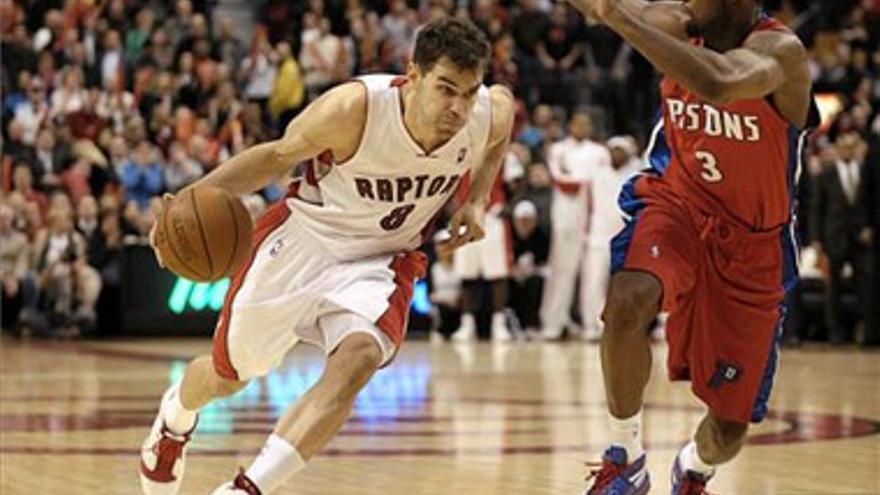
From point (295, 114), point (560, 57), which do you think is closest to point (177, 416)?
point (295, 114)

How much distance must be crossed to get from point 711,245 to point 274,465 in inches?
70.3

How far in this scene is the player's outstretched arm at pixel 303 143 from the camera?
20.2 ft

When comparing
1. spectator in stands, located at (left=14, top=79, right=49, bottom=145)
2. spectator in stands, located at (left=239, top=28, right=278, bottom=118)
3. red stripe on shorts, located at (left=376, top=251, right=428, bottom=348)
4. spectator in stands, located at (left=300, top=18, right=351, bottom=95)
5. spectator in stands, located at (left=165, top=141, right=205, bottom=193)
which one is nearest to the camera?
red stripe on shorts, located at (left=376, top=251, right=428, bottom=348)

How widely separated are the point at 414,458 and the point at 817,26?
16.5m

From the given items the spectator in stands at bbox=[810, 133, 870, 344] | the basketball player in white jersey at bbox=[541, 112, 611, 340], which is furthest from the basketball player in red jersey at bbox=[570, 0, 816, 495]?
the basketball player in white jersey at bbox=[541, 112, 611, 340]

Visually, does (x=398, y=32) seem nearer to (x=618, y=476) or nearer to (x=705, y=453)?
(x=705, y=453)

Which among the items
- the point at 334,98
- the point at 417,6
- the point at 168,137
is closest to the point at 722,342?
the point at 334,98

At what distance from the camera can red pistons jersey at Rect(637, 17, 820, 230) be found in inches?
248

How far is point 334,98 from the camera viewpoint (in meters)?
6.21

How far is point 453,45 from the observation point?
19.4 ft

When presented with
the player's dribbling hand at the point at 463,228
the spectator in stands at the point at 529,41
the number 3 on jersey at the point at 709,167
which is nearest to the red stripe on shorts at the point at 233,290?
the player's dribbling hand at the point at 463,228

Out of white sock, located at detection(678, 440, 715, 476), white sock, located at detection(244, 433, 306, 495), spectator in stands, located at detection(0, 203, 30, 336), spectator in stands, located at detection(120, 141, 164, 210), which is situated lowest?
spectator in stands, located at detection(0, 203, 30, 336)

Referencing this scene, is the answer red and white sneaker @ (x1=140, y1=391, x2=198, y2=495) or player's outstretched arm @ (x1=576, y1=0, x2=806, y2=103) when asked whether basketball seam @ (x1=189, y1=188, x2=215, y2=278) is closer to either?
red and white sneaker @ (x1=140, y1=391, x2=198, y2=495)

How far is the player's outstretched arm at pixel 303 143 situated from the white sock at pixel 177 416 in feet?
2.87
